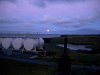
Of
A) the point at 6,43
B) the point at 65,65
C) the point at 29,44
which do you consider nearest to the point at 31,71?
the point at 65,65

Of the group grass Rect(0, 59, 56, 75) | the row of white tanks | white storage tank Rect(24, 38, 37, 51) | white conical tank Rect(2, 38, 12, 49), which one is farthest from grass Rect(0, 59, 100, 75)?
white conical tank Rect(2, 38, 12, 49)

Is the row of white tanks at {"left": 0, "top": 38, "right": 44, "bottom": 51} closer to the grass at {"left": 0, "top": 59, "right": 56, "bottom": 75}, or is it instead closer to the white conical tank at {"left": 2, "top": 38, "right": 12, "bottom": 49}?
the white conical tank at {"left": 2, "top": 38, "right": 12, "bottom": 49}

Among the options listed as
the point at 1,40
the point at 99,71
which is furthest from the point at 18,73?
the point at 1,40

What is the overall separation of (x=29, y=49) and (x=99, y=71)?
11.7 meters

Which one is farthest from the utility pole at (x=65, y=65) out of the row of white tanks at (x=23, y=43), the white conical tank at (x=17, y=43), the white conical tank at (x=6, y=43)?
the white conical tank at (x=6, y=43)

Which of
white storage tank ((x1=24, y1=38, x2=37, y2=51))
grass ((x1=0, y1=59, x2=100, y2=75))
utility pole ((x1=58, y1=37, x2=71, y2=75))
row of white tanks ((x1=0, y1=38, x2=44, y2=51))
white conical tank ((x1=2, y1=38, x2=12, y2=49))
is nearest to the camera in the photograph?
utility pole ((x1=58, y1=37, x2=71, y2=75))

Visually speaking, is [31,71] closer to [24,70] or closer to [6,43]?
[24,70]

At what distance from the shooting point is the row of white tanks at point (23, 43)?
57.9 ft

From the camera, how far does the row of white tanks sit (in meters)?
17.6

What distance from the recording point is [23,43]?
727 inches

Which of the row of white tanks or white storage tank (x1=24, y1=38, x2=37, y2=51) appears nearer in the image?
white storage tank (x1=24, y1=38, x2=37, y2=51)

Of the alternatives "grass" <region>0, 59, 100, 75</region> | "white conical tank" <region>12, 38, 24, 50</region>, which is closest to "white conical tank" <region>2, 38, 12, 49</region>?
"white conical tank" <region>12, 38, 24, 50</region>

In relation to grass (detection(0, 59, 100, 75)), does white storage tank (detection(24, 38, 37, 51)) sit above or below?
above

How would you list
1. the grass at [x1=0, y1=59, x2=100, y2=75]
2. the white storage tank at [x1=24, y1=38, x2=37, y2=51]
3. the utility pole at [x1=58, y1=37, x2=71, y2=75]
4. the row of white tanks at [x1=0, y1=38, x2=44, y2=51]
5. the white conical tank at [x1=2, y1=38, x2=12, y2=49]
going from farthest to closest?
1. the white conical tank at [x1=2, y1=38, x2=12, y2=49]
2. the row of white tanks at [x1=0, y1=38, x2=44, y2=51]
3. the white storage tank at [x1=24, y1=38, x2=37, y2=51]
4. the grass at [x1=0, y1=59, x2=100, y2=75]
5. the utility pole at [x1=58, y1=37, x2=71, y2=75]
